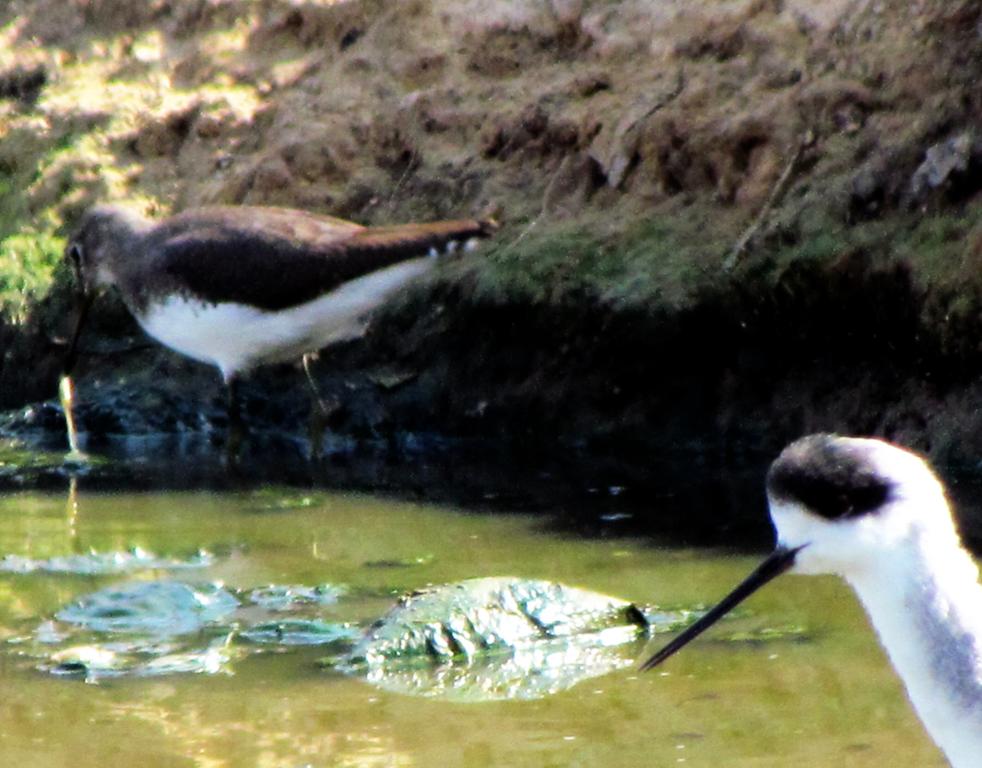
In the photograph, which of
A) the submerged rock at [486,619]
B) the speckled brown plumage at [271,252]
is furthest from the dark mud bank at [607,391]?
the submerged rock at [486,619]

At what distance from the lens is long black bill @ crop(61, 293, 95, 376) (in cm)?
1016

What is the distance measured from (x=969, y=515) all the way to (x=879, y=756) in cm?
238

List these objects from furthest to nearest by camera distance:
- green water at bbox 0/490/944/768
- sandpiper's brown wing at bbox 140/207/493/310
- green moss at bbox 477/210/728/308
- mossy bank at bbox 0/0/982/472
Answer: sandpiper's brown wing at bbox 140/207/493/310
green moss at bbox 477/210/728/308
mossy bank at bbox 0/0/982/472
green water at bbox 0/490/944/768

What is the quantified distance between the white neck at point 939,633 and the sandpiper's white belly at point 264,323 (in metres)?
5.22

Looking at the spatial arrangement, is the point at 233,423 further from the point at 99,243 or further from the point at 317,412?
the point at 99,243

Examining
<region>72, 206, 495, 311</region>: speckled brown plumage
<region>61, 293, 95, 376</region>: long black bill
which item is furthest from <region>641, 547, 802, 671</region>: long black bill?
<region>61, 293, 95, 376</region>: long black bill

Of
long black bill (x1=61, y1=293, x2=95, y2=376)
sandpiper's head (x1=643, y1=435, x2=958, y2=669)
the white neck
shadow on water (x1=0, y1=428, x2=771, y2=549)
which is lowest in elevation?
shadow on water (x1=0, y1=428, x2=771, y2=549)

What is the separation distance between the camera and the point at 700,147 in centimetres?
917

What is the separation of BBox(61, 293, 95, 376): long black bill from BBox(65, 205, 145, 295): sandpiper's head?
0.17ft

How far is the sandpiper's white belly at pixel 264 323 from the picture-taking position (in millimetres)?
9211

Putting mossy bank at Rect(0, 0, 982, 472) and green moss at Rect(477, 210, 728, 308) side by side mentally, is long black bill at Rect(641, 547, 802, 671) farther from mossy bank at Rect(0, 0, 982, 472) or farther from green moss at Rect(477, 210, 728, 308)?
green moss at Rect(477, 210, 728, 308)

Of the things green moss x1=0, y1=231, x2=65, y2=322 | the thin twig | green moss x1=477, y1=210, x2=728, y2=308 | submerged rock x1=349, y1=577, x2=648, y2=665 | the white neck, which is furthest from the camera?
green moss x1=0, y1=231, x2=65, y2=322

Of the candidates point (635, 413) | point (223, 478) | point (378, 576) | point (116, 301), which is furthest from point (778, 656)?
point (116, 301)

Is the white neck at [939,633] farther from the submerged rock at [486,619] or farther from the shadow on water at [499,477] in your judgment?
the shadow on water at [499,477]
